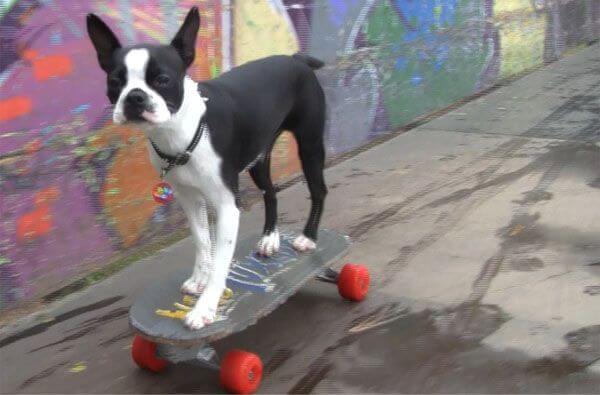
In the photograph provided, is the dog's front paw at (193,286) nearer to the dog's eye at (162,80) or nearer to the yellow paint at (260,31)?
the dog's eye at (162,80)

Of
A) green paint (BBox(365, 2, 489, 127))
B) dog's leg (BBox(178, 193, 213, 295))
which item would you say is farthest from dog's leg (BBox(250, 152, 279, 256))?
green paint (BBox(365, 2, 489, 127))

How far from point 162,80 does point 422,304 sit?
6.92ft

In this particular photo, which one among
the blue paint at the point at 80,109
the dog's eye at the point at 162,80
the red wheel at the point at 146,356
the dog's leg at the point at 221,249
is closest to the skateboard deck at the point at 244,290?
the dog's leg at the point at 221,249

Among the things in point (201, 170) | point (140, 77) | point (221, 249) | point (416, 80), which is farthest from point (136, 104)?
point (416, 80)

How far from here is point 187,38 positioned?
307 centimetres

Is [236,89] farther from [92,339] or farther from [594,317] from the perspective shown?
[594,317]

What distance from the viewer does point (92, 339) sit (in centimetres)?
402

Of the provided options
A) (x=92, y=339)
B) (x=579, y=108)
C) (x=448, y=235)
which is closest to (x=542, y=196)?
(x=448, y=235)

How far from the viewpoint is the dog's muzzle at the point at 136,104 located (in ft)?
9.19

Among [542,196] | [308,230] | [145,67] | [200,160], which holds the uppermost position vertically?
[145,67]

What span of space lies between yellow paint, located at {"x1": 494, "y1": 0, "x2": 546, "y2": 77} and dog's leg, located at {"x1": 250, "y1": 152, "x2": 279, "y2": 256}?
6.56 metres

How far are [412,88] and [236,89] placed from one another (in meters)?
5.08

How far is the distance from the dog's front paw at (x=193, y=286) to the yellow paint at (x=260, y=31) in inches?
107

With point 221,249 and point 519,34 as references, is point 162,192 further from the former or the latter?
point 519,34
